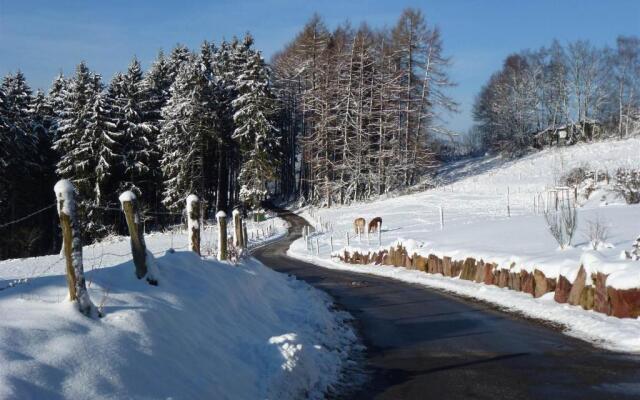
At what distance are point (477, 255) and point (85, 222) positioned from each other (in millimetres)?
36103

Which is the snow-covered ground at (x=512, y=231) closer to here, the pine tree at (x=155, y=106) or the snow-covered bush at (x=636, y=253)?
the snow-covered bush at (x=636, y=253)

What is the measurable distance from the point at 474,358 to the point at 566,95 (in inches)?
2569

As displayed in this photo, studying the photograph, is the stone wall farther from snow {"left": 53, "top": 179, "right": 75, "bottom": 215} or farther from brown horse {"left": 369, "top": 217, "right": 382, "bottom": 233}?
brown horse {"left": 369, "top": 217, "right": 382, "bottom": 233}

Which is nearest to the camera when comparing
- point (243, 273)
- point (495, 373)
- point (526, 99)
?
point (495, 373)

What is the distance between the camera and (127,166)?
4775 centimetres

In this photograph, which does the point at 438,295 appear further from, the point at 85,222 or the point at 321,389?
the point at 85,222

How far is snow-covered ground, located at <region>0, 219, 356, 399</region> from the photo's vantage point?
4.53 metres

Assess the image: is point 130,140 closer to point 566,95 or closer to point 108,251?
point 108,251

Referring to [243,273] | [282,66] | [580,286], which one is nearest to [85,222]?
[282,66]

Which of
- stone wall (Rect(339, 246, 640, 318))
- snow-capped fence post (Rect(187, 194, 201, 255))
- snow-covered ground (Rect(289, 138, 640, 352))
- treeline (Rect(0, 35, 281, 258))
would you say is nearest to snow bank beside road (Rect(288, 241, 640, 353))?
snow-covered ground (Rect(289, 138, 640, 352))

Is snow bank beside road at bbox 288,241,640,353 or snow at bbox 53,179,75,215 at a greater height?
snow at bbox 53,179,75,215

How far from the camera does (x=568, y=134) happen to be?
6662 cm

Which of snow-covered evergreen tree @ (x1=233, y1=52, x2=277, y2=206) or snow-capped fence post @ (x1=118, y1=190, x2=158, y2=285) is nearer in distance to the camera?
snow-capped fence post @ (x1=118, y1=190, x2=158, y2=285)

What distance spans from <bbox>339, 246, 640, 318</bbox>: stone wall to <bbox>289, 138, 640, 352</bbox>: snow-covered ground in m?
0.17
